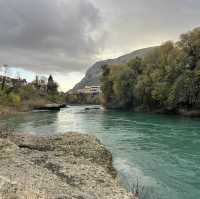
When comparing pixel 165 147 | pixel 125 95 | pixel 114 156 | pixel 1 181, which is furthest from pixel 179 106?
pixel 1 181

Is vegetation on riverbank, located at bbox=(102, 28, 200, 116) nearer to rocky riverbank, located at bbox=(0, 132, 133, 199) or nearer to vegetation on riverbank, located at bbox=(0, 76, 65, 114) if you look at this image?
vegetation on riverbank, located at bbox=(0, 76, 65, 114)

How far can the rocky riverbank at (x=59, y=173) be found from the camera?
9789 mm

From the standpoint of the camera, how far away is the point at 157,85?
6300 centimetres

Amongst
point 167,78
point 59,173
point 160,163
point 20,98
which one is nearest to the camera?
point 59,173

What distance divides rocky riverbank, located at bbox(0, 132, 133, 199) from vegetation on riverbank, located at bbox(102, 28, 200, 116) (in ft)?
129

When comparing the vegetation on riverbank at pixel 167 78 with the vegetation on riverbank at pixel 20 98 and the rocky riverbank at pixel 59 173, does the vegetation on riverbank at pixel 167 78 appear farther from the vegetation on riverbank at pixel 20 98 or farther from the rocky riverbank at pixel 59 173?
the rocky riverbank at pixel 59 173

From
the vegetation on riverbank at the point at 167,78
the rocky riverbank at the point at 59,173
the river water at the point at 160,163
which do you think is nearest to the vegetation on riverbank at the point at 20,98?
the vegetation on riverbank at the point at 167,78

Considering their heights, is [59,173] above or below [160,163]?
above

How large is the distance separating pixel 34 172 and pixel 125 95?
74076 millimetres

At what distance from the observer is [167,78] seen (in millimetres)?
60656

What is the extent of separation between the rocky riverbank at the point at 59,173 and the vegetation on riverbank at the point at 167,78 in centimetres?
3935

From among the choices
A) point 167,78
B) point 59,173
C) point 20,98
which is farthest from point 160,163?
point 20,98

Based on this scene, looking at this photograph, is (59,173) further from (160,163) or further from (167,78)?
(167,78)

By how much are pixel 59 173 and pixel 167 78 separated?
51113mm
